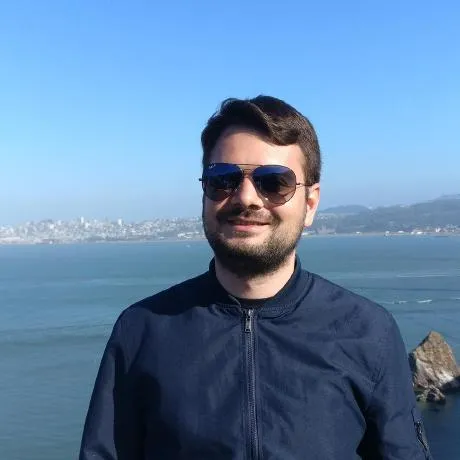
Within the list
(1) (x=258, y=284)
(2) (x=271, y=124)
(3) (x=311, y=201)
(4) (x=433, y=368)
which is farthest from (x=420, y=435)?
(4) (x=433, y=368)

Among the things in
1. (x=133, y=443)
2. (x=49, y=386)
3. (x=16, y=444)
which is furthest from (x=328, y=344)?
(x=49, y=386)

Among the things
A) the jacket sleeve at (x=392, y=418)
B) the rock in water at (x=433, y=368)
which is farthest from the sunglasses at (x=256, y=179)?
the rock in water at (x=433, y=368)

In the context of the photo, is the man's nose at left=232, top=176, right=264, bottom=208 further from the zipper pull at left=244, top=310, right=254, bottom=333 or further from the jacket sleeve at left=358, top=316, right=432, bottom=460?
the jacket sleeve at left=358, top=316, right=432, bottom=460

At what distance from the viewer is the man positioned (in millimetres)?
1617

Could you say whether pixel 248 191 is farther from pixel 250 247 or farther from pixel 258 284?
pixel 258 284

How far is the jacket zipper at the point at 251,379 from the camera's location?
158 centimetres

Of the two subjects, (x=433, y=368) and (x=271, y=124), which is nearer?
(x=271, y=124)

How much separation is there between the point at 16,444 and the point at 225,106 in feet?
67.1

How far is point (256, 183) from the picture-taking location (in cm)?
171

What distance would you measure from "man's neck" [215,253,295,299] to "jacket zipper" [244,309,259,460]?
0.18 feet

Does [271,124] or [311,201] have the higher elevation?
[271,124]

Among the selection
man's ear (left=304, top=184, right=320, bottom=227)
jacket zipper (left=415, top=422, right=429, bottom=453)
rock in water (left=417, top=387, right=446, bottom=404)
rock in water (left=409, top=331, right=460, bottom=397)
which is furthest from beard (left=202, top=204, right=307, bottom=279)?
rock in water (left=409, top=331, right=460, bottom=397)

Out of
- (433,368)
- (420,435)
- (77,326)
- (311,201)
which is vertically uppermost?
(311,201)

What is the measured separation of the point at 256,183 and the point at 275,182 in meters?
0.05
